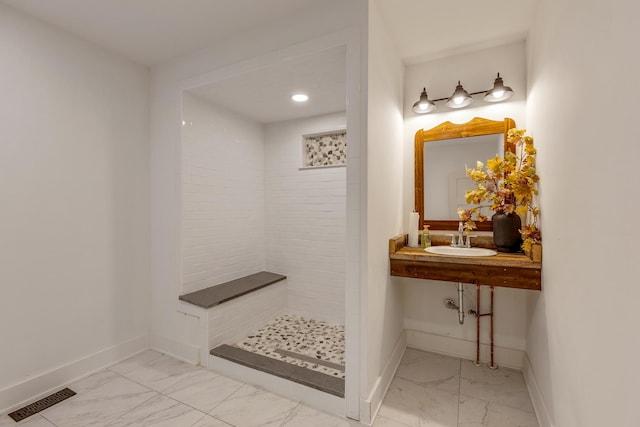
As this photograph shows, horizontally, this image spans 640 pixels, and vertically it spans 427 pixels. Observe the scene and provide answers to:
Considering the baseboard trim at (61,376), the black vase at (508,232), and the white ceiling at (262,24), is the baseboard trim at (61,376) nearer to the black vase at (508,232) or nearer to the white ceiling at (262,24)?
the white ceiling at (262,24)

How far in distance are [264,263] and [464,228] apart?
2243mm

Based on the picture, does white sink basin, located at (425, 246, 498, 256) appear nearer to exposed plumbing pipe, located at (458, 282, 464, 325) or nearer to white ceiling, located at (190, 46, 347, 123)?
exposed plumbing pipe, located at (458, 282, 464, 325)

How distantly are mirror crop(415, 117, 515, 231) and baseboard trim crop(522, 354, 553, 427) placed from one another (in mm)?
1034

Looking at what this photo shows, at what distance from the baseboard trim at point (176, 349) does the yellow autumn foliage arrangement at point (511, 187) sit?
A: 2407 millimetres

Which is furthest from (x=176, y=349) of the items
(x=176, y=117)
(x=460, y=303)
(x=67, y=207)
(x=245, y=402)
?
(x=460, y=303)

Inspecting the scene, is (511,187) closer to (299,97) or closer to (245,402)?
(299,97)

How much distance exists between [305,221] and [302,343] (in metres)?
1.26

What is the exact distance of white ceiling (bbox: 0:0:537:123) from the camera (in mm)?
1797

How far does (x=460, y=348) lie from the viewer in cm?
242

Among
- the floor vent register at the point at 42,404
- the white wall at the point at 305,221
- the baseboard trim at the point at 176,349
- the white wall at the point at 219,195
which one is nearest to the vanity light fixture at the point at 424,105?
the white wall at the point at 305,221

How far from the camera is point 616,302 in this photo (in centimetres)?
84

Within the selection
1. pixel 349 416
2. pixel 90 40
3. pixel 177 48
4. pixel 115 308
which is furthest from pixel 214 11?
pixel 349 416

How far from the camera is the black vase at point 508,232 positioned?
2.03 meters

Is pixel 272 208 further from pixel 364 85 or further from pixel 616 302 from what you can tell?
pixel 616 302
